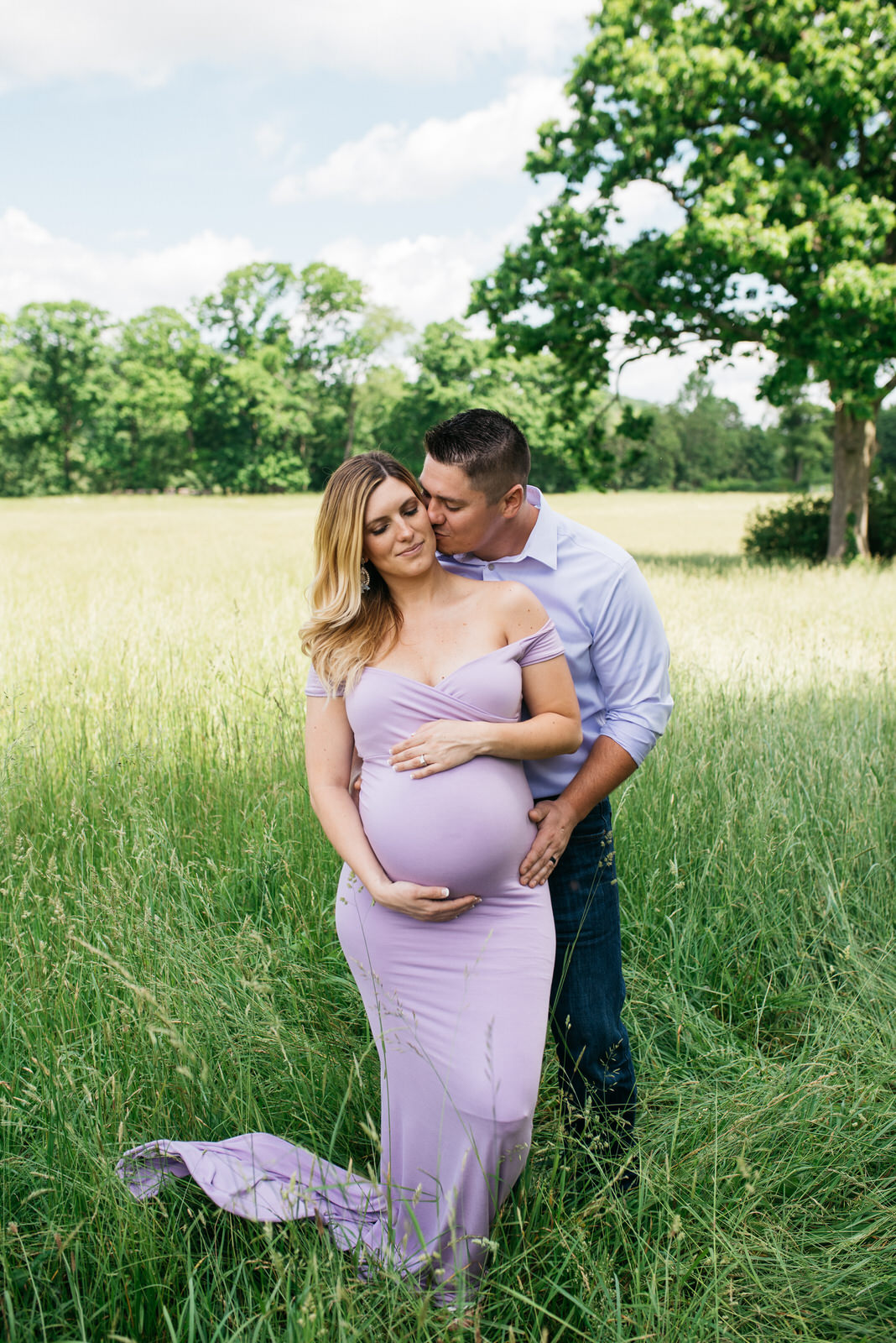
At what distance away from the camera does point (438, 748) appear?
2.23m

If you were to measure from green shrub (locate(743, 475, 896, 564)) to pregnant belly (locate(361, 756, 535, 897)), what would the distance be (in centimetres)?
1684

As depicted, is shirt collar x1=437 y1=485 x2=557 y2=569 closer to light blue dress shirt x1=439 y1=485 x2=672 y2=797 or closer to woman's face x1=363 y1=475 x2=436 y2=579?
light blue dress shirt x1=439 y1=485 x2=672 y2=797

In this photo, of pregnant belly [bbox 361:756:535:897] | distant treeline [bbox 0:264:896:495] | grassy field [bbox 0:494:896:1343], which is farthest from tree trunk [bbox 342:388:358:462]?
pregnant belly [bbox 361:756:535:897]

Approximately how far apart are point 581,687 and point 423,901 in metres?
0.88

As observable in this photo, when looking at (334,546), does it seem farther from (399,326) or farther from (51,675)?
(399,326)

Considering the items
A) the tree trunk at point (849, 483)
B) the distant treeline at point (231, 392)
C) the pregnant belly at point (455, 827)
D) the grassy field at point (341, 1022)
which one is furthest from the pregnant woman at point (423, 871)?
the distant treeline at point (231, 392)

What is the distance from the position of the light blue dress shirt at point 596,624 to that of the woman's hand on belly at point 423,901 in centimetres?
53

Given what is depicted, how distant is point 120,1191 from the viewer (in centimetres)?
205

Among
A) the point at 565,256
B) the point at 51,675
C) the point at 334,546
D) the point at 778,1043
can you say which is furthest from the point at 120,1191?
the point at 565,256

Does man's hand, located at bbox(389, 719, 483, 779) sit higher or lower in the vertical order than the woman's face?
lower

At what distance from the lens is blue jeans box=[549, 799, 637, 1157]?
100 inches

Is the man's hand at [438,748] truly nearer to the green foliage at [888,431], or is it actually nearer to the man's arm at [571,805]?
the man's arm at [571,805]

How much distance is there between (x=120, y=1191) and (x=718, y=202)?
1538 cm

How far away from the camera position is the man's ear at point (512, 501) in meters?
2.57
